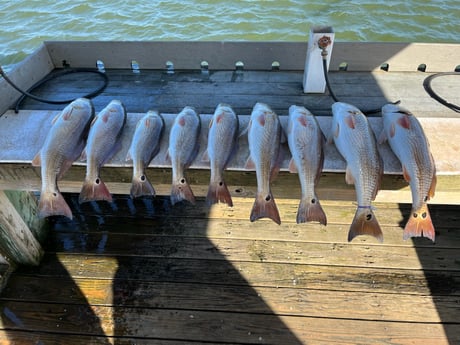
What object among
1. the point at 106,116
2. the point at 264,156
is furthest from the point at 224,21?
the point at 264,156

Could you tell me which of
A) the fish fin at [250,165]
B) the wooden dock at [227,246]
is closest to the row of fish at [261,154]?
the fish fin at [250,165]

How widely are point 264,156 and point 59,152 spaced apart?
1.30m

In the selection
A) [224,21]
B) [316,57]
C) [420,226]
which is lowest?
[224,21]

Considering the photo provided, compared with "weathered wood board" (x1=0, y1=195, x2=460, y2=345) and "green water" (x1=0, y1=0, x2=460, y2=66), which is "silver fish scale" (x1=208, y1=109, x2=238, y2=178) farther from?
"green water" (x1=0, y1=0, x2=460, y2=66)

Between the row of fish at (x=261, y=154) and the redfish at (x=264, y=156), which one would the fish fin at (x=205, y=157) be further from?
the redfish at (x=264, y=156)

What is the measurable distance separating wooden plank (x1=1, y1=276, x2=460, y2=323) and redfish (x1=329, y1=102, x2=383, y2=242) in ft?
4.07

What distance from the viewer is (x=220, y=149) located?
2.03m

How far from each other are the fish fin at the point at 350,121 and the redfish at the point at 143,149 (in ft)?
4.08

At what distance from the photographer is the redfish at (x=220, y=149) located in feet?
6.35

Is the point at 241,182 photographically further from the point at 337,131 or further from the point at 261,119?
the point at 337,131

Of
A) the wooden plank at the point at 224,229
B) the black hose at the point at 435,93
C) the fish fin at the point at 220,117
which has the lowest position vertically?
the wooden plank at the point at 224,229

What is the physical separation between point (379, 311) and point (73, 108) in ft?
9.61

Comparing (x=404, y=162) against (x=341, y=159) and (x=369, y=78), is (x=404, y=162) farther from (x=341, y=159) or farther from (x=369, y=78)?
(x=369, y=78)

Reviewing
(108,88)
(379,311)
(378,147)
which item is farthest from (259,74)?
(379,311)
